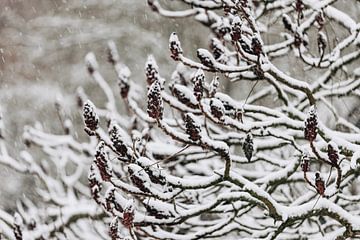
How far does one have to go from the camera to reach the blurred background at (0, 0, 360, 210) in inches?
547

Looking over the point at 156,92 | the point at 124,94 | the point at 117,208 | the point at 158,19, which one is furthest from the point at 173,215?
the point at 158,19

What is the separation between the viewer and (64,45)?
576 inches

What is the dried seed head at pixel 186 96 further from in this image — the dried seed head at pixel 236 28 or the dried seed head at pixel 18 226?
the dried seed head at pixel 18 226

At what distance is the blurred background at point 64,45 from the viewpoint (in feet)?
45.6

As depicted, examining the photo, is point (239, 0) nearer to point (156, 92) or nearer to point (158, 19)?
point (156, 92)

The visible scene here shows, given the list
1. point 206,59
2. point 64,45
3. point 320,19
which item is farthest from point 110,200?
point 64,45

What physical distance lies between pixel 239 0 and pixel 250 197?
3.12 feet

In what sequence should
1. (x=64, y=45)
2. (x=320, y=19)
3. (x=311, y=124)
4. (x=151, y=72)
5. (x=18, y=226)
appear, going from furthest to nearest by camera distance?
1. (x=64, y=45)
2. (x=320, y=19)
3. (x=18, y=226)
4. (x=151, y=72)
5. (x=311, y=124)

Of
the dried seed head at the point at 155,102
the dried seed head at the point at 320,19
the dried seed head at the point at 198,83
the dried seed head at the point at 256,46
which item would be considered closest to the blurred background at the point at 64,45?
the dried seed head at the point at 320,19

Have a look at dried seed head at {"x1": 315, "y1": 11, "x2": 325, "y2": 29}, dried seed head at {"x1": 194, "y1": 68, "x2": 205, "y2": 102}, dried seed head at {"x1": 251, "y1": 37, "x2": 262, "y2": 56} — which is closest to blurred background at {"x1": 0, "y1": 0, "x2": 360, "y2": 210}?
dried seed head at {"x1": 315, "y1": 11, "x2": 325, "y2": 29}

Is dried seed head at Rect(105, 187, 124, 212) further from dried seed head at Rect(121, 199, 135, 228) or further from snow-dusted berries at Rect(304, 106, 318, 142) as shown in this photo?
snow-dusted berries at Rect(304, 106, 318, 142)

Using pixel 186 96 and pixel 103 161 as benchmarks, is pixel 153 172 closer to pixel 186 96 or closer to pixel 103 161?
pixel 103 161

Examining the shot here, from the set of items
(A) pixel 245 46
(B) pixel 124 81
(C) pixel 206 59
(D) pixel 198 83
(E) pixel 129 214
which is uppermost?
(B) pixel 124 81

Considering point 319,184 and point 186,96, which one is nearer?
point 319,184
